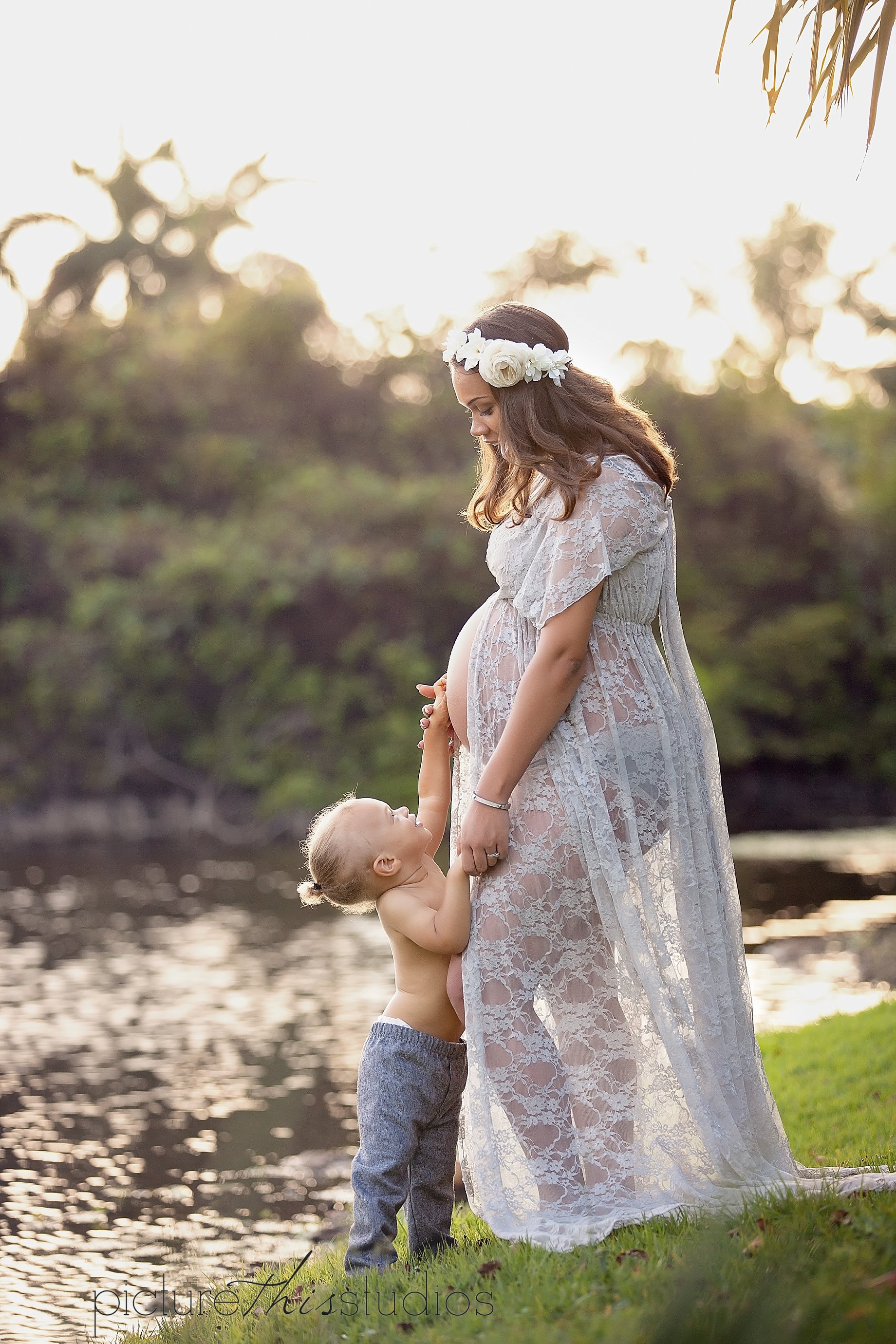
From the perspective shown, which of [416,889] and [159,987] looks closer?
[416,889]

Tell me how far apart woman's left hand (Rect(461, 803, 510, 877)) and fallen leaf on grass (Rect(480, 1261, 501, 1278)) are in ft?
2.39

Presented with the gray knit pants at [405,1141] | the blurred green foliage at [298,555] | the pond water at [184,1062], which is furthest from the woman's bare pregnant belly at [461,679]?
the blurred green foliage at [298,555]

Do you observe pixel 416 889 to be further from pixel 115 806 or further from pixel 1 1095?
pixel 115 806

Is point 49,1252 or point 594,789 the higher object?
point 594,789

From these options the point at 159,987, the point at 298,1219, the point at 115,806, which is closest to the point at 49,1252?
the point at 298,1219

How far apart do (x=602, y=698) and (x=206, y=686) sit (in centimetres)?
1867

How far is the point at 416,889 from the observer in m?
2.96

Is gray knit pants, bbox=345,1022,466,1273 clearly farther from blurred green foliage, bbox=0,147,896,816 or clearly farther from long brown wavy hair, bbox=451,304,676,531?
blurred green foliage, bbox=0,147,896,816

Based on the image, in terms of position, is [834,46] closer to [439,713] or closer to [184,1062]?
[439,713]

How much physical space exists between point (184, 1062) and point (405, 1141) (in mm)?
4332

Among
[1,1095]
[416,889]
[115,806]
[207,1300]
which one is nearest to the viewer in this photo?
[416,889]

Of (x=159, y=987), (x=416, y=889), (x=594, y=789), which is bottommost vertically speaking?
(x=159, y=987)

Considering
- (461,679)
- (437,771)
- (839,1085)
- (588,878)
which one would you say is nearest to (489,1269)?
(588,878)

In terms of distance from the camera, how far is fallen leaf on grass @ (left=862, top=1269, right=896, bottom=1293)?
6.60ft
